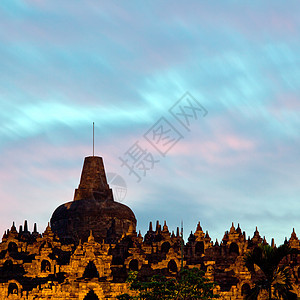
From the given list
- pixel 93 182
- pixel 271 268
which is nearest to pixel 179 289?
pixel 271 268

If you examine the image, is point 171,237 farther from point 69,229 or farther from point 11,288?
point 11,288

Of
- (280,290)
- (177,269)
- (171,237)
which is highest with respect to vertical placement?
(171,237)

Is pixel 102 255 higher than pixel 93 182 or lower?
lower

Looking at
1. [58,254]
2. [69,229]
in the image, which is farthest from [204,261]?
[69,229]

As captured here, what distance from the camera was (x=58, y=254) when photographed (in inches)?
3671

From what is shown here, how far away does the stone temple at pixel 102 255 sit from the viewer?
81.9 metres

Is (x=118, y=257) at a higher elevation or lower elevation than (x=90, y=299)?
higher

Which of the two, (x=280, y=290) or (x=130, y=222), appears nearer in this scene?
(x=280, y=290)

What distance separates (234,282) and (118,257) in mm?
15504

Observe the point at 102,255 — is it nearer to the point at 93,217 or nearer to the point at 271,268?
the point at 93,217

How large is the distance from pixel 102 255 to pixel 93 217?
800 inches

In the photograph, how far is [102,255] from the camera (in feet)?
284

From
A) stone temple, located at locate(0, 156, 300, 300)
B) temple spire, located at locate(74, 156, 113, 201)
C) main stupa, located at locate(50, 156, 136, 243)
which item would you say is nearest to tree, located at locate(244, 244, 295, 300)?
stone temple, located at locate(0, 156, 300, 300)

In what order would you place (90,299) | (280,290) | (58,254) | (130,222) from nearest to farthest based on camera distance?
(280,290)
(90,299)
(58,254)
(130,222)
